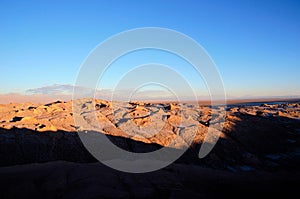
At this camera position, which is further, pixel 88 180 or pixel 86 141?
pixel 86 141

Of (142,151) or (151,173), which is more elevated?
(151,173)

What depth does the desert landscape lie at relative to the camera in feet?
25.9

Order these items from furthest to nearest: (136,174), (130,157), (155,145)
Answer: (155,145)
(130,157)
(136,174)

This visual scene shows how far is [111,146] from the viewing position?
1390cm

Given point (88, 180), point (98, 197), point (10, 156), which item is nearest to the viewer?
point (98, 197)

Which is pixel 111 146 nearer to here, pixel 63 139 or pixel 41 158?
pixel 63 139

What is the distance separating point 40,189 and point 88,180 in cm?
149

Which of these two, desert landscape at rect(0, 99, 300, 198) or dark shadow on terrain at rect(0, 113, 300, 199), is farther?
desert landscape at rect(0, 99, 300, 198)

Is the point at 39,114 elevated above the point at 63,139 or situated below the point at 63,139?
above

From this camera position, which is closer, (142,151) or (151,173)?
(151,173)

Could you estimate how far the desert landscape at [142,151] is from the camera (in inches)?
311

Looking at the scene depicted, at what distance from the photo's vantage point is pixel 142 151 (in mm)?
14031

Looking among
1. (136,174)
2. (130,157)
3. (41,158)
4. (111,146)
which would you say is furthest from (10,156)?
(136,174)

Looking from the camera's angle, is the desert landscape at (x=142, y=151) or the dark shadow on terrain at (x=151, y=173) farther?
the desert landscape at (x=142, y=151)
